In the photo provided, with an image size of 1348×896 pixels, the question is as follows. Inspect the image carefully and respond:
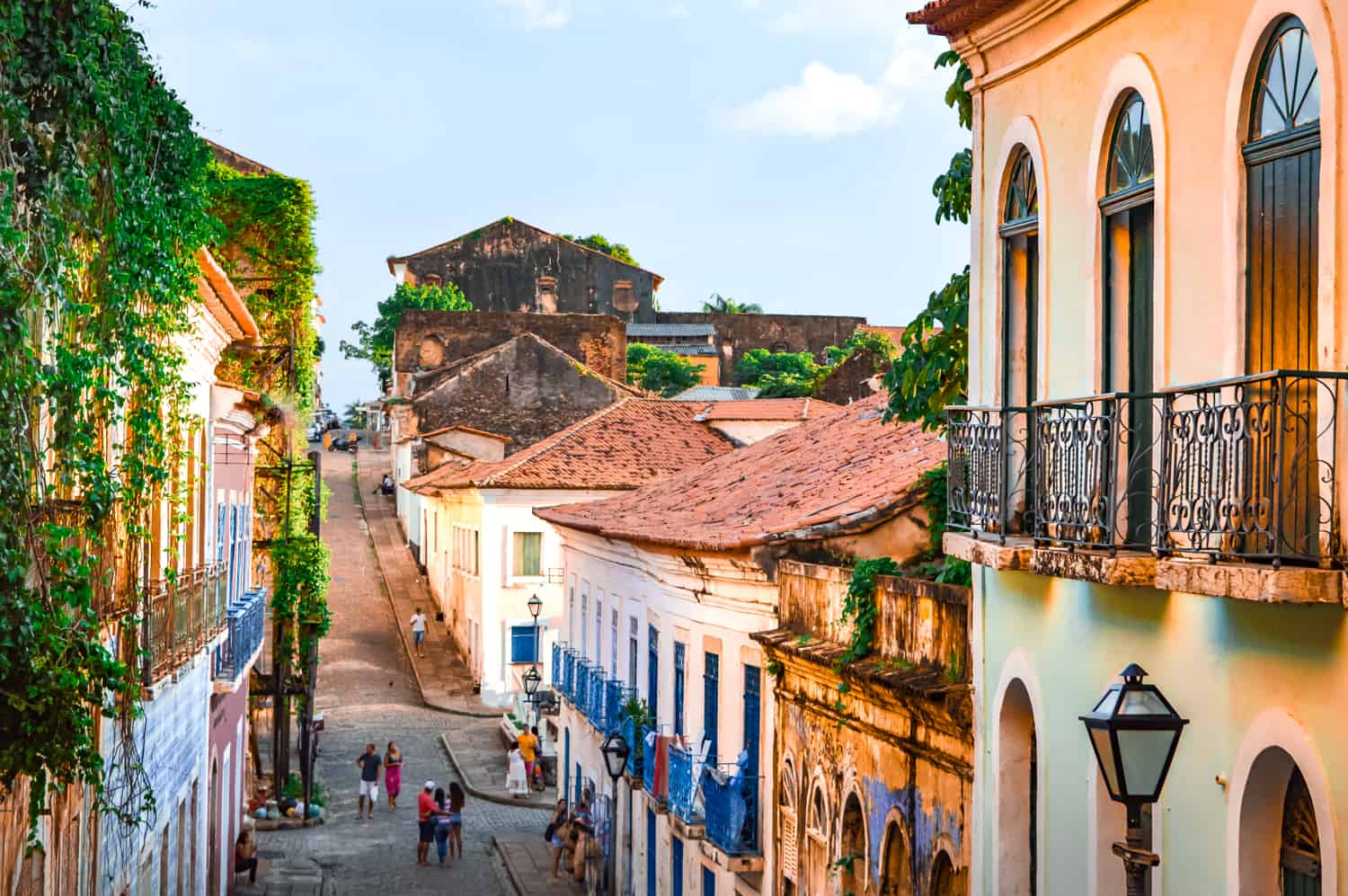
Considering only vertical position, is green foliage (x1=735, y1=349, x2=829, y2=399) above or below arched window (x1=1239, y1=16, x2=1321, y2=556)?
above

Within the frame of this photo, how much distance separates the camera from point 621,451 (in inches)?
1549

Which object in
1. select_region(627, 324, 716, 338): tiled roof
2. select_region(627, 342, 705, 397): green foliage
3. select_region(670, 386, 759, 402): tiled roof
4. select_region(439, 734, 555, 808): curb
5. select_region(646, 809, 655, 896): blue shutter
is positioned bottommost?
select_region(439, 734, 555, 808): curb

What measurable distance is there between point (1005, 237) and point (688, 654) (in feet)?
35.4

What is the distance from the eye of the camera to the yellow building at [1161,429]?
620 centimetres

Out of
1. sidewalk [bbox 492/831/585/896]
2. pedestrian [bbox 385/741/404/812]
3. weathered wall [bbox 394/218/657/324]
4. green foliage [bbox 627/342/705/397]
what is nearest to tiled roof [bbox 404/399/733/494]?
pedestrian [bbox 385/741/404/812]

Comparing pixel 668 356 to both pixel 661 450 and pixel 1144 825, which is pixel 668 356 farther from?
pixel 1144 825

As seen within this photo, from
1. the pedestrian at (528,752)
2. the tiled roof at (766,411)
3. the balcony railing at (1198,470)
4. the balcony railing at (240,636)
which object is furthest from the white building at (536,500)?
the balcony railing at (1198,470)

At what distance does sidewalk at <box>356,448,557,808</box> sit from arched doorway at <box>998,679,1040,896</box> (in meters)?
20.0

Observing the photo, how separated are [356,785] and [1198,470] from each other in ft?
93.8

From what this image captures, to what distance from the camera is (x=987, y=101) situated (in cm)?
1005

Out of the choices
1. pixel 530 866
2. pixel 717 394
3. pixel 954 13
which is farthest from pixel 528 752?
pixel 717 394

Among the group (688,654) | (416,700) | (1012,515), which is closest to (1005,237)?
(1012,515)

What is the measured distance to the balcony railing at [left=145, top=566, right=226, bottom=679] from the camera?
14.4 metres

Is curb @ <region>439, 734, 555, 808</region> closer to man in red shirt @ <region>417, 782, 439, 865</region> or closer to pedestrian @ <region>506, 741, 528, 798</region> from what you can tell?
pedestrian @ <region>506, 741, 528, 798</region>
